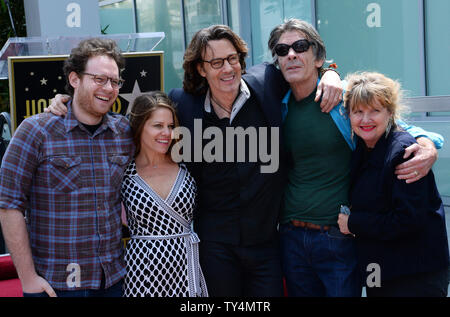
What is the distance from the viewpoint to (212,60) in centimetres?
260

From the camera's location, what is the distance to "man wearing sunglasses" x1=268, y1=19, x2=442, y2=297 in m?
2.48

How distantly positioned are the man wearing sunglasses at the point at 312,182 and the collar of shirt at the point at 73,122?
36.4 inches

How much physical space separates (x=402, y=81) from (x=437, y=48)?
0.57m

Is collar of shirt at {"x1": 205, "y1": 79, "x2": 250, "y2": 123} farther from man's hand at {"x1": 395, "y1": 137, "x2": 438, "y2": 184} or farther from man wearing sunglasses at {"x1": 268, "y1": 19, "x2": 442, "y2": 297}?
man's hand at {"x1": 395, "y1": 137, "x2": 438, "y2": 184}

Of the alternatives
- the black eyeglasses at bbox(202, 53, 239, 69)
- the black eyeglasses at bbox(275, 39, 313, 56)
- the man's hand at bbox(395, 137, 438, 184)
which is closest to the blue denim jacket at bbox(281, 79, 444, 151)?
the man's hand at bbox(395, 137, 438, 184)

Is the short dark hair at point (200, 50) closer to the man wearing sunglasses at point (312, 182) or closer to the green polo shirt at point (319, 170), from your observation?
the man wearing sunglasses at point (312, 182)

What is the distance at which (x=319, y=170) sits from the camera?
8.30ft

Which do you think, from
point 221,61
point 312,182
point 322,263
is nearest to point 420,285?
point 322,263

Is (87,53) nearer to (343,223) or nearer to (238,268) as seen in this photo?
(238,268)

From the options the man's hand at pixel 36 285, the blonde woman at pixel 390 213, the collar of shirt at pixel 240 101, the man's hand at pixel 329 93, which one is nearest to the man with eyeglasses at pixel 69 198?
the man's hand at pixel 36 285

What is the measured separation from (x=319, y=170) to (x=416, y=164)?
1.66 feet

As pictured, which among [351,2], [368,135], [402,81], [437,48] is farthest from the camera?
[351,2]

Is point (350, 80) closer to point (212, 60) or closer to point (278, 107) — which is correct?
point (278, 107)
